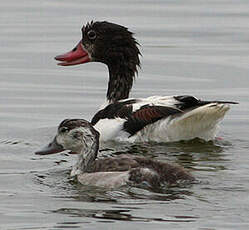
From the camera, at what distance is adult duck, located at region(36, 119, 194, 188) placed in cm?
1395

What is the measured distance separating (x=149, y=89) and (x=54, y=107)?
203 cm

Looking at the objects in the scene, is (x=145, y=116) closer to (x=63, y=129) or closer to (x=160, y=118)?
(x=160, y=118)

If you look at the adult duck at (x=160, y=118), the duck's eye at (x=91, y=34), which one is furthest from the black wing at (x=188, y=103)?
the duck's eye at (x=91, y=34)

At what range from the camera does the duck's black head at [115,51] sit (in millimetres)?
18750

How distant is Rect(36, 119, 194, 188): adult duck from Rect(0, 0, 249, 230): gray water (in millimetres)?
166

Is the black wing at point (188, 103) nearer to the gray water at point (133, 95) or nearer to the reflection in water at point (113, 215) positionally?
the gray water at point (133, 95)

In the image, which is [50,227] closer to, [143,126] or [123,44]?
[143,126]

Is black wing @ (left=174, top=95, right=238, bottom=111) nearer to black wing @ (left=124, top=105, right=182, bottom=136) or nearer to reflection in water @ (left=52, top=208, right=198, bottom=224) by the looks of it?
black wing @ (left=124, top=105, right=182, bottom=136)

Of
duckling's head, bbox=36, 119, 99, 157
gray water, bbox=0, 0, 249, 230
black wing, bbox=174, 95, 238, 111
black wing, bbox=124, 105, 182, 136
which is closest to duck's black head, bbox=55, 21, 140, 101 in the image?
gray water, bbox=0, 0, 249, 230

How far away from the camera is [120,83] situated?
61.6 ft

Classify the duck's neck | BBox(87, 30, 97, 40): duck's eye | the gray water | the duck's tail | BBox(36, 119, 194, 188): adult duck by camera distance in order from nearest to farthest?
1. the gray water
2. BBox(36, 119, 194, 188): adult duck
3. the duck's tail
4. the duck's neck
5. BBox(87, 30, 97, 40): duck's eye

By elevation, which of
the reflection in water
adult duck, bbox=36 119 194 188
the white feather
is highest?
the white feather

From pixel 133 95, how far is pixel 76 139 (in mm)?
5673

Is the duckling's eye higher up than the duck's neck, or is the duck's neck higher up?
the duck's neck
